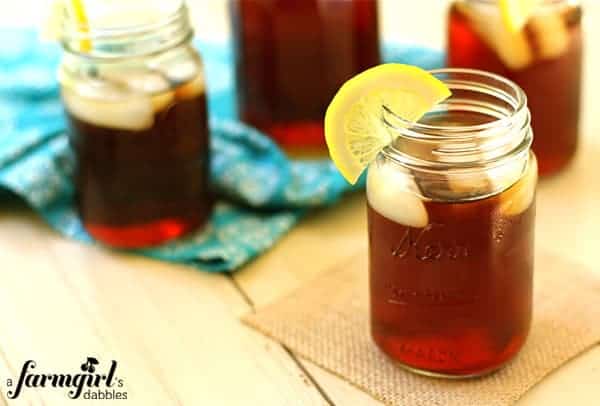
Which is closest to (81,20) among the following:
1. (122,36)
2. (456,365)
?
(122,36)

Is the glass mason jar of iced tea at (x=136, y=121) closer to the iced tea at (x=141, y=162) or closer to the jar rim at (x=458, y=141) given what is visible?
the iced tea at (x=141, y=162)

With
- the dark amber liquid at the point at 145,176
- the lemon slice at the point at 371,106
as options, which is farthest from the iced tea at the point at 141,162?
the lemon slice at the point at 371,106

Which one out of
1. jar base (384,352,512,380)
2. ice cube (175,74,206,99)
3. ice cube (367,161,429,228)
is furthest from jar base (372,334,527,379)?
ice cube (175,74,206,99)

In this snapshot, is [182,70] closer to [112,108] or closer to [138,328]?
[112,108]

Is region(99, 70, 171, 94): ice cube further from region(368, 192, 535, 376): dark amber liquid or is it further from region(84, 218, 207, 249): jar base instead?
region(368, 192, 535, 376): dark amber liquid

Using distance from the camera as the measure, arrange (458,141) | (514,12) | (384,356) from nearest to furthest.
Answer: (458,141) < (384,356) < (514,12)

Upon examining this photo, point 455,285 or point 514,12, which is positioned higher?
point 514,12
